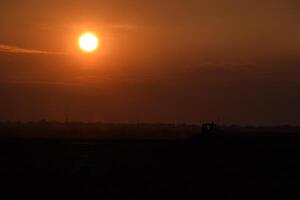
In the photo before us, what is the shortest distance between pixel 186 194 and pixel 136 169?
1073 centimetres

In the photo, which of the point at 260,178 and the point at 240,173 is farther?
the point at 240,173

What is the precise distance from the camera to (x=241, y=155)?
179 feet

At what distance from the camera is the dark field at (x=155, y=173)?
32156 millimetres

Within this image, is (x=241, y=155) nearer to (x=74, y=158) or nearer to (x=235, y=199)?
(x=74, y=158)

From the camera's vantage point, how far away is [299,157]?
52.7 metres

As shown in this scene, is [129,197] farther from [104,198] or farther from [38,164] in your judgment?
[38,164]

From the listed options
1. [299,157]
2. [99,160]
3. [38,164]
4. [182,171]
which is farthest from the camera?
[299,157]

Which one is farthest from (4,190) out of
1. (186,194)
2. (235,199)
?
(235,199)

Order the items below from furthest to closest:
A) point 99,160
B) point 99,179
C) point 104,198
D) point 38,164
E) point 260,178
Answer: point 99,160, point 38,164, point 260,178, point 99,179, point 104,198

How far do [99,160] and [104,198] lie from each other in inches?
718

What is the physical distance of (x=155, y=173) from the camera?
38.8 metres

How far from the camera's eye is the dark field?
32.2 m

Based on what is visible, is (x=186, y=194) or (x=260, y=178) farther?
(x=260, y=178)

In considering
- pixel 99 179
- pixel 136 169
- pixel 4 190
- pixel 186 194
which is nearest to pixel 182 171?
pixel 136 169
